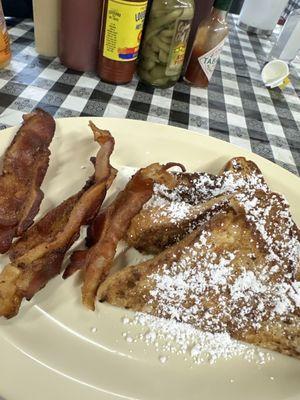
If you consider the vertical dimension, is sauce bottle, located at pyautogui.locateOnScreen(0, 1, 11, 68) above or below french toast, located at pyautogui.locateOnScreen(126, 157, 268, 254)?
below

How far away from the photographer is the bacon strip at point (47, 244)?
68cm

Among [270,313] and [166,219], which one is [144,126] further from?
[270,313]

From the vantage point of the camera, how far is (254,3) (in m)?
2.31

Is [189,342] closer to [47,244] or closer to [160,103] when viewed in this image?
[47,244]

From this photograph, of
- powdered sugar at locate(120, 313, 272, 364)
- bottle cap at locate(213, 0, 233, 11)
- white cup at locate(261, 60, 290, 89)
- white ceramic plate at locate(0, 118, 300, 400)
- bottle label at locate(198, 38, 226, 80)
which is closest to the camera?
white ceramic plate at locate(0, 118, 300, 400)

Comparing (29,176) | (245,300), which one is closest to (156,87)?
(29,176)

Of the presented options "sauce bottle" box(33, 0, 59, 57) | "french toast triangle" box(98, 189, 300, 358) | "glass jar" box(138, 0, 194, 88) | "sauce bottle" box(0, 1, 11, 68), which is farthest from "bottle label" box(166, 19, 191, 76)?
"french toast triangle" box(98, 189, 300, 358)

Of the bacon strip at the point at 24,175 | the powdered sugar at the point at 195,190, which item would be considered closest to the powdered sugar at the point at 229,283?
the powdered sugar at the point at 195,190

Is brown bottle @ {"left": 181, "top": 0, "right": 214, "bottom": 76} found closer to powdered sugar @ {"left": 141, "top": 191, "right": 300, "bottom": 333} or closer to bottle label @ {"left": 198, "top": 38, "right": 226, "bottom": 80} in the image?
bottle label @ {"left": 198, "top": 38, "right": 226, "bottom": 80}

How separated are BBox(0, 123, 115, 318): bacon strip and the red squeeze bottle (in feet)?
2.47

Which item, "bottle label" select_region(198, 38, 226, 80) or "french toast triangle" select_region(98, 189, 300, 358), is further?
"bottle label" select_region(198, 38, 226, 80)

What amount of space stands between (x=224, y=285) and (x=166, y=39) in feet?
3.36

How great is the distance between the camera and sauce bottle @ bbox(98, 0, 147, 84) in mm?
1239

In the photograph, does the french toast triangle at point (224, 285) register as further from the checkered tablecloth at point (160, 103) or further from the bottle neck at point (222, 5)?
the bottle neck at point (222, 5)
